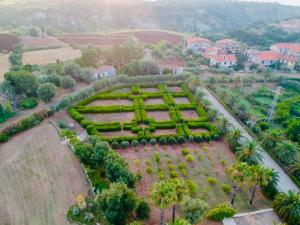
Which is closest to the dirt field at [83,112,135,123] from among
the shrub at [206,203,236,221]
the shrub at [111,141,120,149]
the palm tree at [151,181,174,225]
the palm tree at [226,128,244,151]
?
the shrub at [111,141,120,149]

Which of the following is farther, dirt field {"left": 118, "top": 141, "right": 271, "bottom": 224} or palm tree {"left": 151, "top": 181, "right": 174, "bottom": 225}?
dirt field {"left": 118, "top": 141, "right": 271, "bottom": 224}

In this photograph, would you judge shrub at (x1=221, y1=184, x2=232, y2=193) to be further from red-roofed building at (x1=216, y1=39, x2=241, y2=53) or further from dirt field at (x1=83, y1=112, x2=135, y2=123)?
red-roofed building at (x1=216, y1=39, x2=241, y2=53)

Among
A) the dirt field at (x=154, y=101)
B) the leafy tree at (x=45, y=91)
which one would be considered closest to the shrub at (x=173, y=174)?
the dirt field at (x=154, y=101)

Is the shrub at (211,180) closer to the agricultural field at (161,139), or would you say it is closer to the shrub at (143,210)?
the agricultural field at (161,139)

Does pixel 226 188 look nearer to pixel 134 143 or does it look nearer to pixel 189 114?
pixel 134 143

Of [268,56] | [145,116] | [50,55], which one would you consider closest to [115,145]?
[145,116]

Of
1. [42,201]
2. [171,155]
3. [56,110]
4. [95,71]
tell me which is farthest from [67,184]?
[95,71]

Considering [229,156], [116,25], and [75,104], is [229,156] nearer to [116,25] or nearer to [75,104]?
[75,104]
